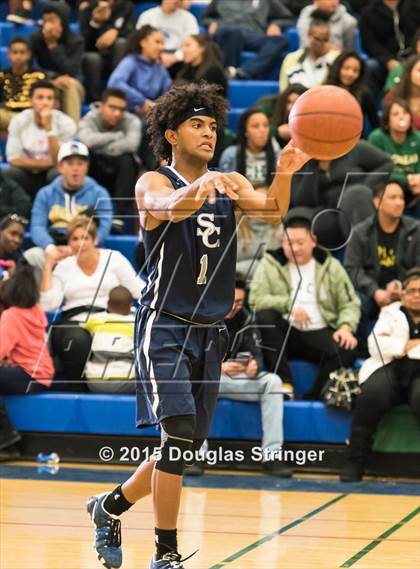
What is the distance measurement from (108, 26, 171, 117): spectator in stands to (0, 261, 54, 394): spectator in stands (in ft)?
10.4

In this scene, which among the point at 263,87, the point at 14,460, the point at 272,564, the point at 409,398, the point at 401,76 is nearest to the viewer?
the point at 272,564

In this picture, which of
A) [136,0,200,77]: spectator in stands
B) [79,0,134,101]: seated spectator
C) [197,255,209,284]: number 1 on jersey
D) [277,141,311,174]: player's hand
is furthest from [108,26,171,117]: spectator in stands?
[277,141,311,174]: player's hand

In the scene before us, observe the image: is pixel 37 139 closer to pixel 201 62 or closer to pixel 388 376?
pixel 201 62

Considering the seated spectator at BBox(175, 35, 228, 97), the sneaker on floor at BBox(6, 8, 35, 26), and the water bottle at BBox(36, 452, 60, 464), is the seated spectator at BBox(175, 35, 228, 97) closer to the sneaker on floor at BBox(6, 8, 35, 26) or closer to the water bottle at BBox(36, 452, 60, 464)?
the sneaker on floor at BBox(6, 8, 35, 26)

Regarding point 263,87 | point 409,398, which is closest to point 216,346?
point 409,398

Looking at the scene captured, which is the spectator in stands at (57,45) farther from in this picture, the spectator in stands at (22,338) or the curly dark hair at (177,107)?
the curly dark hair at (177,107)

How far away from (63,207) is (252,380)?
266 centimetres

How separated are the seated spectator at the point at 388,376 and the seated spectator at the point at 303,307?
49 centimetres

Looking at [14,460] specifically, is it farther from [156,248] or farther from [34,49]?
[34,49]

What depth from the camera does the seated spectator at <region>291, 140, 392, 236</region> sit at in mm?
10172

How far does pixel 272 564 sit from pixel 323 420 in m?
3.07

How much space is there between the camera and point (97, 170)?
11.7 metres

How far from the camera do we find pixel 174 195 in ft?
17.3

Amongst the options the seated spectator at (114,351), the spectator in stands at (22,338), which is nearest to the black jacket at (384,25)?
the seated spectator at (114,351)
